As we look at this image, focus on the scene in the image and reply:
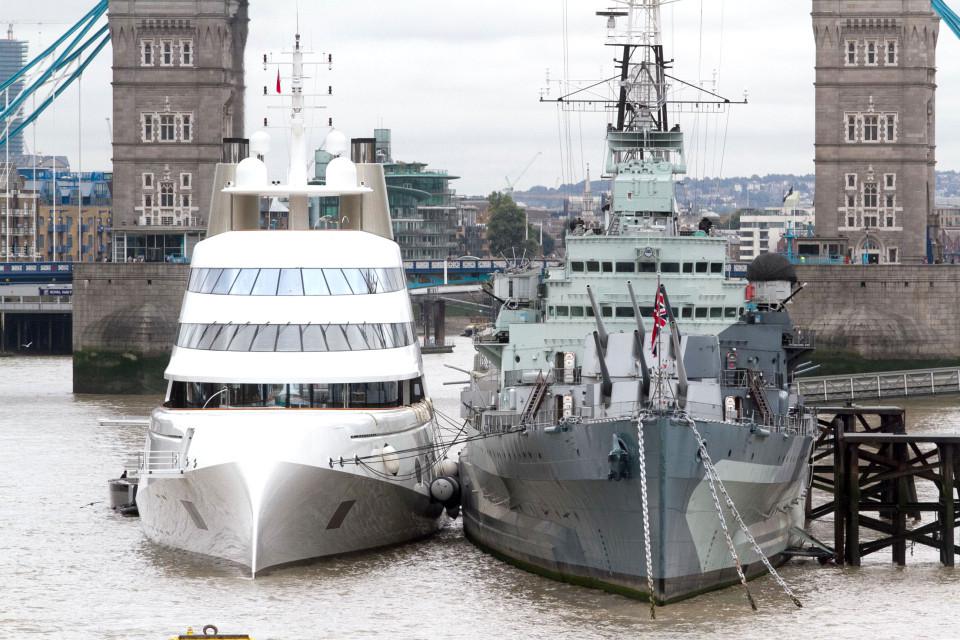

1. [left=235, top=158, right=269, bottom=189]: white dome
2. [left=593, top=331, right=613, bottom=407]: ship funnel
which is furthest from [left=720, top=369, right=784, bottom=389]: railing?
[left=235, top=158, right=269, bottom=189]: white dome

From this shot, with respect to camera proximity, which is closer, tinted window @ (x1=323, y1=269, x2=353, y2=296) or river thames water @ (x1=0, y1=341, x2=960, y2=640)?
river thames water @ (x1=0, y1=341, x2=960, y2=640)

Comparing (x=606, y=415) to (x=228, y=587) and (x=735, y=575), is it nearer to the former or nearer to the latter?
(x=735, y=575)

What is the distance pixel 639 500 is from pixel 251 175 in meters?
13.6

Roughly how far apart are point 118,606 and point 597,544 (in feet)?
27.5

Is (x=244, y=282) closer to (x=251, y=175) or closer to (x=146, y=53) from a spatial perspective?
(x=251, y=175)

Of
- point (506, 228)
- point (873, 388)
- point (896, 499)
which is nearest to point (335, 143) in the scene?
point (896, 499)

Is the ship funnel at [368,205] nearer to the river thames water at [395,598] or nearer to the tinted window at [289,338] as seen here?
the tinted window at [289,338]

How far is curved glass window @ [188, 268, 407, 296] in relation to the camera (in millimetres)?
36094

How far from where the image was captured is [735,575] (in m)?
32.7

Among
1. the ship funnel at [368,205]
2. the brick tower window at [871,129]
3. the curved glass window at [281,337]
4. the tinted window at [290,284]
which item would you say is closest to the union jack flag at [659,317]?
the curved glass window at [281,337]

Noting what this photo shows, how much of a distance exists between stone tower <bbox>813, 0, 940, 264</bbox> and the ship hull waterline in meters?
53.3

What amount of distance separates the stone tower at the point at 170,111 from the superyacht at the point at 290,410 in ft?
164

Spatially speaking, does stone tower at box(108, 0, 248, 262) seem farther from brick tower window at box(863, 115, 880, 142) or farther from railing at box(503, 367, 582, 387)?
railing at box(503, 367, 582, 387)


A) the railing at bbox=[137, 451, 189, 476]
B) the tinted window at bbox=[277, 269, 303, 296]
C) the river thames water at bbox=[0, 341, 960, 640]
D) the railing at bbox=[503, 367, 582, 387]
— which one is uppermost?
the tinted window at bbox=[277, 269, 303, 296]
